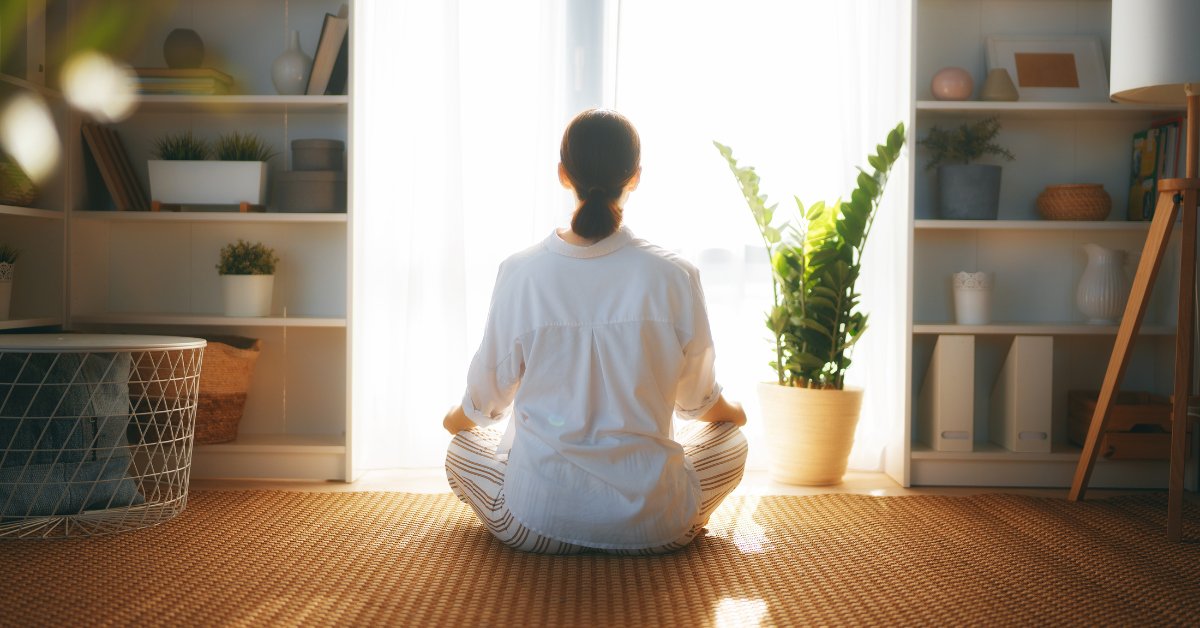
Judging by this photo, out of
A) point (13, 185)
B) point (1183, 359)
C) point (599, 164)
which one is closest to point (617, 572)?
point (599, 164)

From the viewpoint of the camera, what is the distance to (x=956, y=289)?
314 centimetres

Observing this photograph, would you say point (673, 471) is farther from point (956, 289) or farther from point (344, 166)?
point (344, 166)

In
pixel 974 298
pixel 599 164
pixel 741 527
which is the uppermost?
pixel 599 164

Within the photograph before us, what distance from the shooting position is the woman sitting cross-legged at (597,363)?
204 cm

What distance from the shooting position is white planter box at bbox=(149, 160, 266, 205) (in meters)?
3.03

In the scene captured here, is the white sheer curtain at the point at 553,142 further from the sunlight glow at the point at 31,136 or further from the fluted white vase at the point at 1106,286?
the sunlight glow at the point at 31,136

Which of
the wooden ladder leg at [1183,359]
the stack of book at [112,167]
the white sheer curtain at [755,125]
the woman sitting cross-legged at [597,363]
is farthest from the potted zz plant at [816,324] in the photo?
the stack of book at [112,167]

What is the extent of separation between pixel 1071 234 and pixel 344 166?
2.39m

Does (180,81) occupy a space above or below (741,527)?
above

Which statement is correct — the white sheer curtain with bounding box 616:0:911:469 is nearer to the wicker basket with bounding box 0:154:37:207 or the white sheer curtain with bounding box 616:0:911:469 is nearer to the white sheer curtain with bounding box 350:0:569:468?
the white sheer curtain with bounding box 350:0:569:468

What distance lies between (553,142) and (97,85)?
1.43 meters

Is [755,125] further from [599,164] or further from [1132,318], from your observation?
[599,164]

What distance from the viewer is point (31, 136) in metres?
2.98

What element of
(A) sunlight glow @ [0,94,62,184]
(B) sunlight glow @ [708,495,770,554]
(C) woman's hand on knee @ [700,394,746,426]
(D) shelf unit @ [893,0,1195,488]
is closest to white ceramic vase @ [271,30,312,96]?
(A) sunlight glow @ [0,94,62,184]
